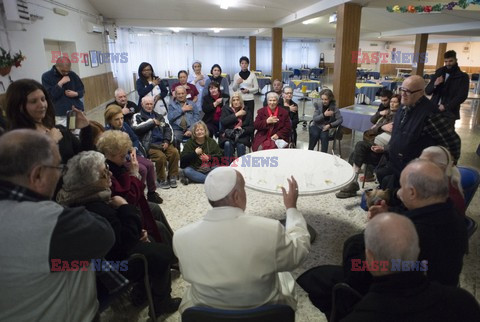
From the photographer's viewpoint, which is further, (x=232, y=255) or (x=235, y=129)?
(x=235, y=129)

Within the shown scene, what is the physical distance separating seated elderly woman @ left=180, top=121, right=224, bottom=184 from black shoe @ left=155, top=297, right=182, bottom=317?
1.98 metres

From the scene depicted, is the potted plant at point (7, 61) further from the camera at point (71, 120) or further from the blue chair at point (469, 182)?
the blue chair at point (469, 182)

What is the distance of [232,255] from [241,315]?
20 cm

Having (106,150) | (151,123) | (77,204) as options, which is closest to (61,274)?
(77,204)

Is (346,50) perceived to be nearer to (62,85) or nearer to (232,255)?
(62,85)

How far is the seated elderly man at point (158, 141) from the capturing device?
3604 millimetres

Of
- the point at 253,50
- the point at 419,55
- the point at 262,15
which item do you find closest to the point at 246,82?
the point at 262,15

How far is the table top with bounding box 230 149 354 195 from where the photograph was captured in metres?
2.19

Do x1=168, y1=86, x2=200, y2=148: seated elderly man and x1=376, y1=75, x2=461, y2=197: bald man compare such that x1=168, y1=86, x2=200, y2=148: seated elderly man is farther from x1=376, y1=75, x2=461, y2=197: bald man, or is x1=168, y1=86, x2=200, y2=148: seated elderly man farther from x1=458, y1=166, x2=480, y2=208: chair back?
x1=458, y1=166, x2=480, y2=208: chair back

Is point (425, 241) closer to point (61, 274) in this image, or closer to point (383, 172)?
point (61, 274)

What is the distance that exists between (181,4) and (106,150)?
7248mm

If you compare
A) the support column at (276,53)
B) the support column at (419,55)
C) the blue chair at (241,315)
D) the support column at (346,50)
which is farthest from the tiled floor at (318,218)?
the support column at (419,55)

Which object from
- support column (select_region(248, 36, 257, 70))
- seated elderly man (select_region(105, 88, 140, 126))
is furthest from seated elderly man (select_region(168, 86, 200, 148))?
support column (select_region(248, 36, 257, 70))

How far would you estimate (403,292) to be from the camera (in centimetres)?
91
